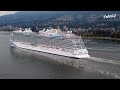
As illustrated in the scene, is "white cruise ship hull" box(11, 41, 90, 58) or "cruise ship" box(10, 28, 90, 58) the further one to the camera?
"cruise ship" box(10, 28, 90, 58)

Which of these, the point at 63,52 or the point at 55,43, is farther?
the point at 55,43

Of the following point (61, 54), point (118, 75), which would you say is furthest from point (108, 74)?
point (61, 54)

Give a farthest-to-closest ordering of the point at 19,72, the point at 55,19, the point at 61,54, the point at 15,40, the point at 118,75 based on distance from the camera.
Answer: the point at 55,19, the point at 15,40, the point at 61,54, the point at 19,72, the point at 118,75

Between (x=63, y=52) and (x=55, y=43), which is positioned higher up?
(x=55, y=43)

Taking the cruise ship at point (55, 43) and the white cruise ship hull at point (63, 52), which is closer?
the white cruise ship hull at point (63, 52)
